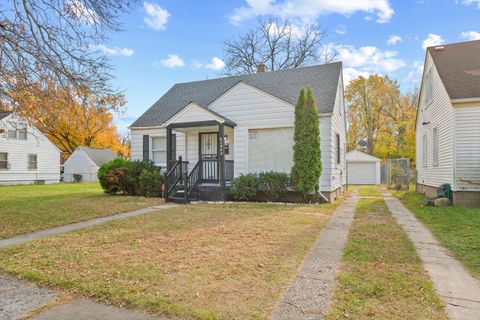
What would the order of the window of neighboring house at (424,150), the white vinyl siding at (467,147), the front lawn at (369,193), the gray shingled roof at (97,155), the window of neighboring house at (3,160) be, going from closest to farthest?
the white vinyl siding at (467,147) → the window of neighboring house at (424,150) → the front lawn at (369,193) → the window of neighboring house at (3,160) → the gray shingled roof at (97,155)

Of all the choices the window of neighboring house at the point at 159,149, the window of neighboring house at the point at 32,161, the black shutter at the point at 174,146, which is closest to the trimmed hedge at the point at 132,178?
the window of neighboring house at the point at 159,149

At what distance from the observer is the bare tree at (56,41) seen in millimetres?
6582

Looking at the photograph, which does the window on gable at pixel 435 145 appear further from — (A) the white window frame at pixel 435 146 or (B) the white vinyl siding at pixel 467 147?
(B) the white vinyl siding at pixel 467 147

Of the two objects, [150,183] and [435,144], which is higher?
[435,144]

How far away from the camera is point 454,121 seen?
9.95 meters

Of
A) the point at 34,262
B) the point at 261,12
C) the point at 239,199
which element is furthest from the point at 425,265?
the point at 261,12

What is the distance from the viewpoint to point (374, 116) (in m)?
33.3

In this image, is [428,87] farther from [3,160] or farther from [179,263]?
[3,160]

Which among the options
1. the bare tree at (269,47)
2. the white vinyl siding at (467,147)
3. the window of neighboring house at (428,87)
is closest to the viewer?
the white vinyl siding at (467,147)

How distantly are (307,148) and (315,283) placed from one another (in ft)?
24.2

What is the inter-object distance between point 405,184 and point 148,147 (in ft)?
53.8

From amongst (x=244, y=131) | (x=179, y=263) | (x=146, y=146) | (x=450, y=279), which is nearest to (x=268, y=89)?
(x=244, y=131)

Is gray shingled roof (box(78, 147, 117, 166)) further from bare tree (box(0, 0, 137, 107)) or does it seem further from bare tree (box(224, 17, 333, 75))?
bare tree (box(0, 0, 137, 107))

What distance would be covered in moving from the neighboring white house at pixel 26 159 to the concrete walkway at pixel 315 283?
2576cm
